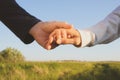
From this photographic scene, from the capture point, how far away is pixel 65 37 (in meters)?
0.93

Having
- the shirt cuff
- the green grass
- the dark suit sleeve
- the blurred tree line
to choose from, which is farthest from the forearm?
the blurred tree line

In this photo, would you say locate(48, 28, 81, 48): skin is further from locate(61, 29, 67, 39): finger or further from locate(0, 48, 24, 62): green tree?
locate(0, 48, 24, 62): green tree

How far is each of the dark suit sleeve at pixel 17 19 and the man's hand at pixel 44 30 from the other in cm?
3

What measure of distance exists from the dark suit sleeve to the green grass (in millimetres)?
7248

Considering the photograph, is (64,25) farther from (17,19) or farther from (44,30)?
(17,19)

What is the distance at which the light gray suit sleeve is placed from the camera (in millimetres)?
1092

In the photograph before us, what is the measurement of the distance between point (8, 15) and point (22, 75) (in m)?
7.78

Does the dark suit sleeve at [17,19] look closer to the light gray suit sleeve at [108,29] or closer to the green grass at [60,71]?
the light gray suit sleeve at [108,29]

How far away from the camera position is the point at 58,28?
3.16 feet

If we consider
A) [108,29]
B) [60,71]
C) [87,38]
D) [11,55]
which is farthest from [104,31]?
[11,55]

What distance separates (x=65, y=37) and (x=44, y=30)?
0.11 m

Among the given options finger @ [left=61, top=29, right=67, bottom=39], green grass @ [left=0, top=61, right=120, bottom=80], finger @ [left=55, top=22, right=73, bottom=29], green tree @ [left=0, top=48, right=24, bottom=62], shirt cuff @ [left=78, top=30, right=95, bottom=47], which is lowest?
green tree @ [left=0, top=48, right=24, bottom=62]

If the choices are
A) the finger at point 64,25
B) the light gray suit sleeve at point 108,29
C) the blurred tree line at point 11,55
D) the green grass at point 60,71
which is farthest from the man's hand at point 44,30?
the blurred tree line at point 11,55

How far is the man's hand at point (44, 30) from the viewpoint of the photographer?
0.96 metres
